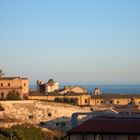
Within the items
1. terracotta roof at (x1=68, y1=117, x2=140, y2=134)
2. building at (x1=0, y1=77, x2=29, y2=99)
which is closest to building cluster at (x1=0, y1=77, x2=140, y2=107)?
building at (x1=0, y1=77, x2=29, y2=99)

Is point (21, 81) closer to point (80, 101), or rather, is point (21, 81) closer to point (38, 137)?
point (80, 101)

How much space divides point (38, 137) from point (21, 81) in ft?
98.7

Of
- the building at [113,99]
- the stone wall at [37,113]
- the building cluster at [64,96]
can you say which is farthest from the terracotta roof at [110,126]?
the building at [113,99]

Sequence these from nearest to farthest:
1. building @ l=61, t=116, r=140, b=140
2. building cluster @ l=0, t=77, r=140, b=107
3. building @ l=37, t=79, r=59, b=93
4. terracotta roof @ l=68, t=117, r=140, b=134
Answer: building @ l=61, t=116, r=140, b=140 → terracotta roof @ l=68, t=117, r=140, b=134 → building cluster @ l=0, t=77, r=140, b=107 → building @ l=37, t=79, r=59, b=93

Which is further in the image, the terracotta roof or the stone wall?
the stone wall

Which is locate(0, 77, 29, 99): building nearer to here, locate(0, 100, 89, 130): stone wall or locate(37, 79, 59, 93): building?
locate(0, 100, 89, 130): stone wall

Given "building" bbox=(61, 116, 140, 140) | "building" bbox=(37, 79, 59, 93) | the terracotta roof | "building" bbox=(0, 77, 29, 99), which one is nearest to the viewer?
"building" bbox=(61, 116, 140, 140)

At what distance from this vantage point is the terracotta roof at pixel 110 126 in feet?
45.0

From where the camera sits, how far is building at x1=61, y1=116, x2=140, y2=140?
13568 millimetres

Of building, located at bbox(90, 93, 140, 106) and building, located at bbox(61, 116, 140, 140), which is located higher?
building, located at bbox(61, 116, 140, 140)

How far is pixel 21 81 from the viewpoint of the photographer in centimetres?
7562

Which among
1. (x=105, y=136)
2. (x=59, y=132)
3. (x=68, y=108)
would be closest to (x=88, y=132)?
(x=105, y=136)

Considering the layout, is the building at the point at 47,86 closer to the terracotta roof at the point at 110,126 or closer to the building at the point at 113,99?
the building at the point at 113,99

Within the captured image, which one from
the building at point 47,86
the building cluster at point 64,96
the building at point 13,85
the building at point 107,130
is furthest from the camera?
the building at point 47,86
